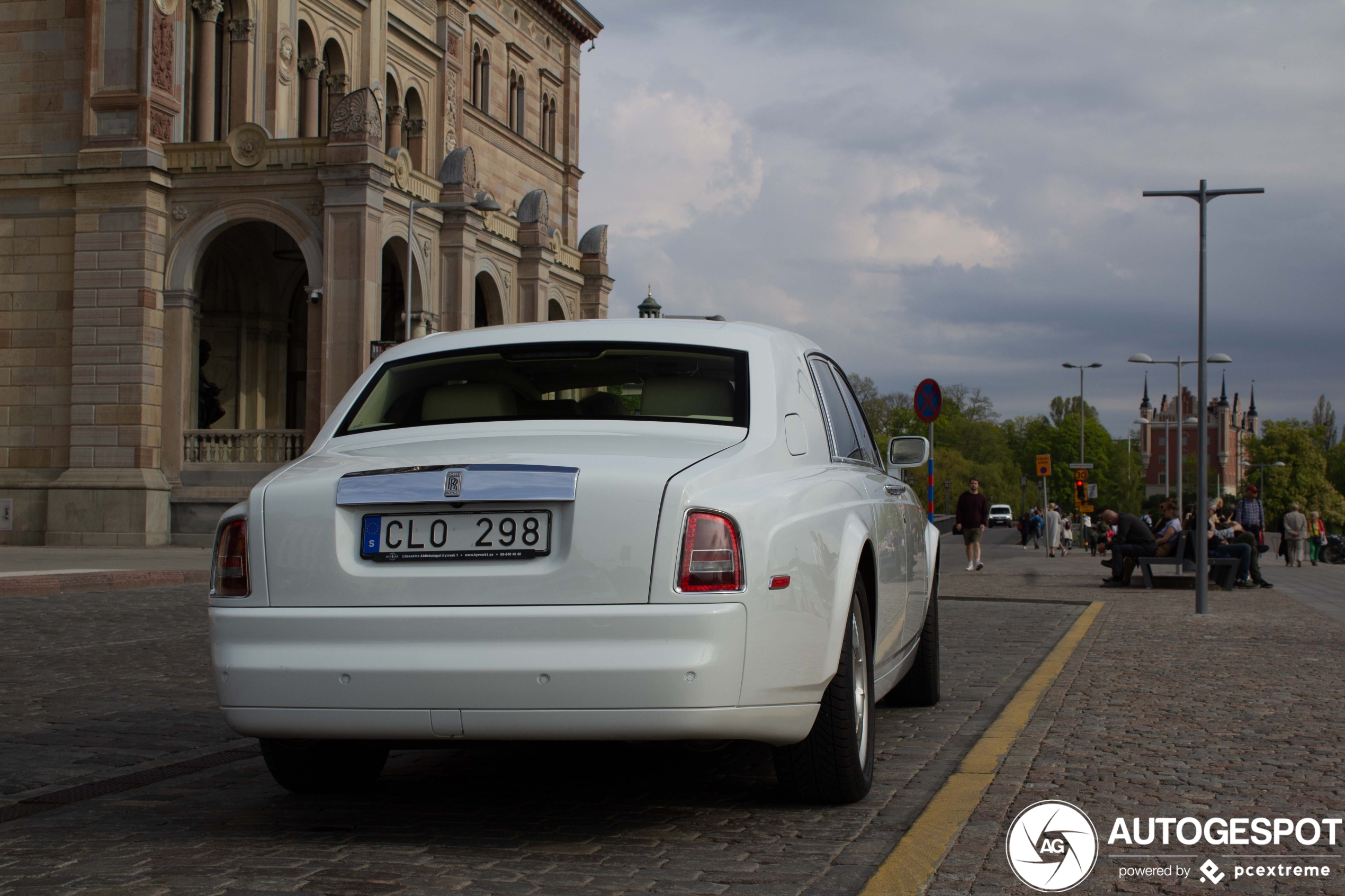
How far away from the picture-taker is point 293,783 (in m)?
5.14

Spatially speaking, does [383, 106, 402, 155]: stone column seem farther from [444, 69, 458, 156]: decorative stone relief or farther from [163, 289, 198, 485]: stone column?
[163, 289, 198, 485]: stone column

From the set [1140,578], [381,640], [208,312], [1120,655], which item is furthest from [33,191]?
[381,640]

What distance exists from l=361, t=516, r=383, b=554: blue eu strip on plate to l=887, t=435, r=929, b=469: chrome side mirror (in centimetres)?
336

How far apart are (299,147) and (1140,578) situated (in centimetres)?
1995

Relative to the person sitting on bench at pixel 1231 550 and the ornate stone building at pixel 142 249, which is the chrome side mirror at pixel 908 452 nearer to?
the person sitting on bench at pixel 1231 550

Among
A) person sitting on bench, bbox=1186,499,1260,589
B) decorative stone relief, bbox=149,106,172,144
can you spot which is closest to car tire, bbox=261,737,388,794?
person sitting on bench, bbox=1186,499,1260,589

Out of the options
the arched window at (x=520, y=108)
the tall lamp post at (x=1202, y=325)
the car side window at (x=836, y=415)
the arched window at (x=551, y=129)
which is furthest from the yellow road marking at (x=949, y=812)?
the arched window at (x=551, y=129)

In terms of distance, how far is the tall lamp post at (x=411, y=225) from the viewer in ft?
106

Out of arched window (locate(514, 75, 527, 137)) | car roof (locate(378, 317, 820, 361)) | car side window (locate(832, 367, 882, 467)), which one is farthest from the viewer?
arched window (locate(514, 75, 527, 137))

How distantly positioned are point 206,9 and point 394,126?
32.9 feet

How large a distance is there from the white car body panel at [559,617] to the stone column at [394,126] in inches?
1642

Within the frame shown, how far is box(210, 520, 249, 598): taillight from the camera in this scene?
4398 millimetres

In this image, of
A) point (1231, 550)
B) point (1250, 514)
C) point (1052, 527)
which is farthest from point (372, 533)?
point (1052, 527)

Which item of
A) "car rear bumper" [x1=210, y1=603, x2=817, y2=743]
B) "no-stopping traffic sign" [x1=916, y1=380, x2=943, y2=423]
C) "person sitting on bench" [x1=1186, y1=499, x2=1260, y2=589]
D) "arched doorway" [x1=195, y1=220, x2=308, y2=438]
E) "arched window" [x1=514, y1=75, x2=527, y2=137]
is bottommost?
"person sitting on bench" [x1=1186, y1=499, x2=1260, y2=589]
